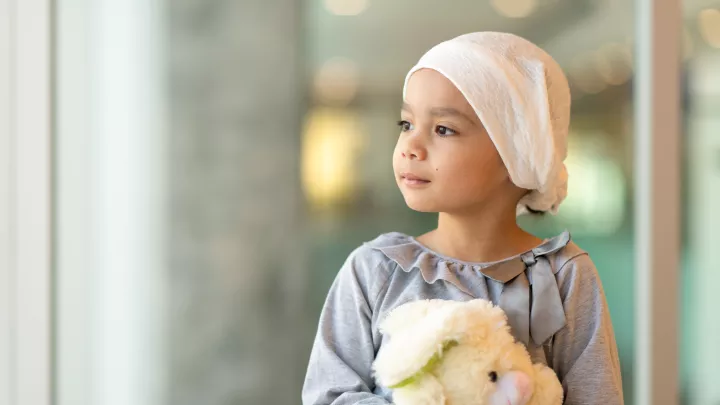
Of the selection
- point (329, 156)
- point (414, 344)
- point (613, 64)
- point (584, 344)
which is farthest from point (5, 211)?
point (613, 64)

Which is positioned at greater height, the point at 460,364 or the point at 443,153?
the point at 443,153

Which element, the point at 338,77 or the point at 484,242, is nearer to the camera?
the point at 484,242

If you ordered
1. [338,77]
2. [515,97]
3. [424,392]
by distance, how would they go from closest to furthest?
[424,392]
[515,97]
[338,77]

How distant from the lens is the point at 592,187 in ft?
5.25

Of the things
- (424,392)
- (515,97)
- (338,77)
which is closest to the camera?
(424,392)

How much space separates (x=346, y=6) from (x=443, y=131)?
20.6 inches

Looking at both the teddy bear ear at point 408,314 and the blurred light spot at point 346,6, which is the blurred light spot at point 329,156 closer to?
the blurred light spot at point 346,6

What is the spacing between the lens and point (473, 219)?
1.17 metres

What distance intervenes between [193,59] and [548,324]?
→ 34.9 inches

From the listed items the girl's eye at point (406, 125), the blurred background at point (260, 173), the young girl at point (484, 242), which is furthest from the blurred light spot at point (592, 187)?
the girl's eye at point (406, 125)

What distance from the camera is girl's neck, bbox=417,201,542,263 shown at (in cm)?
117

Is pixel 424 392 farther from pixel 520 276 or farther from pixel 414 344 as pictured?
pixel 520 276

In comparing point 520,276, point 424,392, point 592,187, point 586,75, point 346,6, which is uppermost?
point 346,6

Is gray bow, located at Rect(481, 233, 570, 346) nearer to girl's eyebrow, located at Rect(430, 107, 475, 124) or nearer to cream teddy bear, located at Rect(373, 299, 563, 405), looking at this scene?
cream teddy bear, located at Rect(373, 299, 563, 405)
